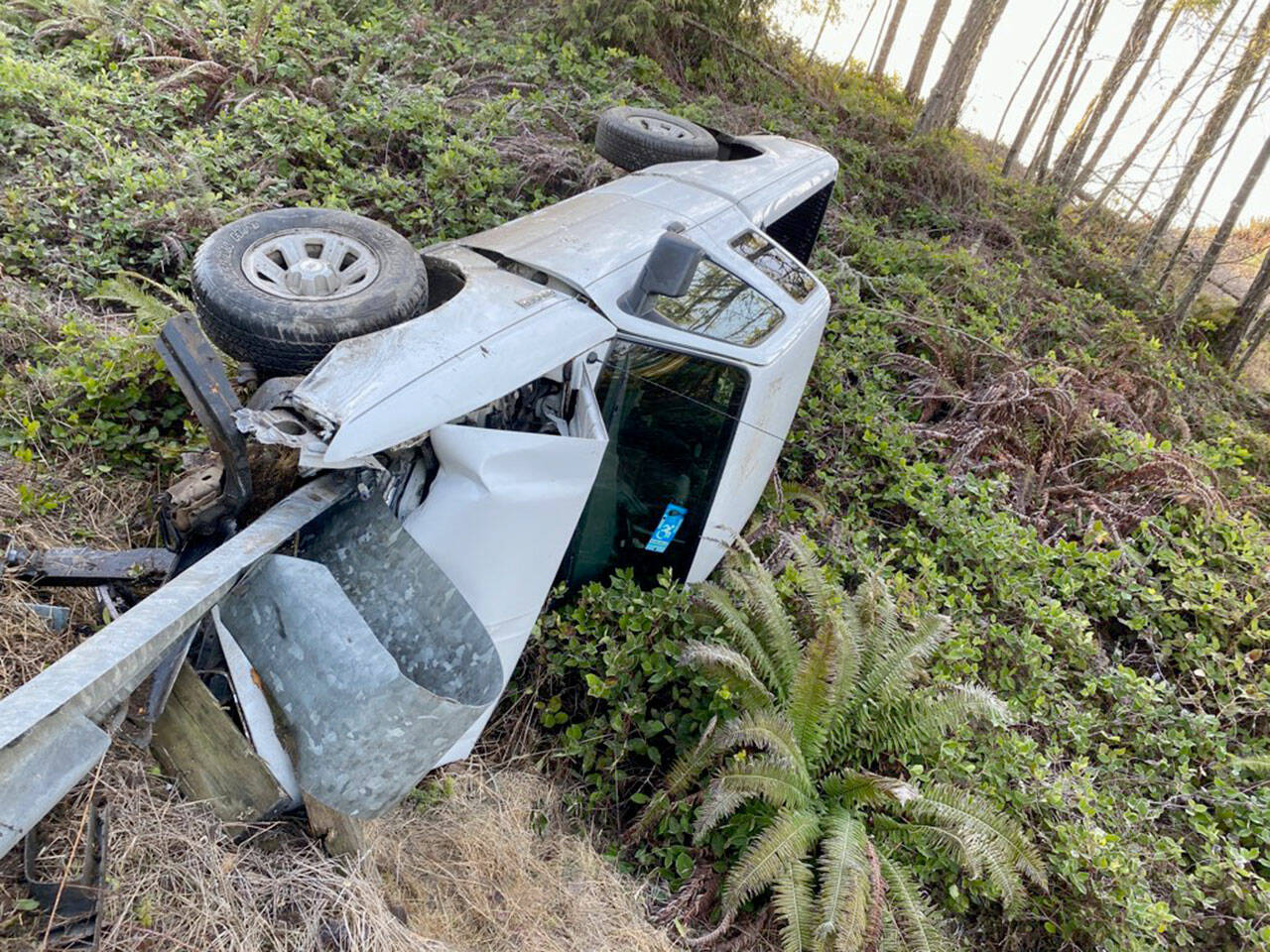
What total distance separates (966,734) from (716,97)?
23.3ft

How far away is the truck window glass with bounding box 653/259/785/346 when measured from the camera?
3227mm

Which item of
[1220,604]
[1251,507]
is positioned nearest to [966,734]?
[1220,604]

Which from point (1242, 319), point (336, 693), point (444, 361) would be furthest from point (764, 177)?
point (1242, 319)

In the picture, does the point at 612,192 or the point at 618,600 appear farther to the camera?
the point at 612,192

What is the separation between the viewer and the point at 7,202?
3904mm

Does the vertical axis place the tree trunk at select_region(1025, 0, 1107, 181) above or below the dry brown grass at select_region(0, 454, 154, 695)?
above

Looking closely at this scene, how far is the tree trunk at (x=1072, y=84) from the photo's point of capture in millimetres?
9477

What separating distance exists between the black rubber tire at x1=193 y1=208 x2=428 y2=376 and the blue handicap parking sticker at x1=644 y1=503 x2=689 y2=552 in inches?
52.8

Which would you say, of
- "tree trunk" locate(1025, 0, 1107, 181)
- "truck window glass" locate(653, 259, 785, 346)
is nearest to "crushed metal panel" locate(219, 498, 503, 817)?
"truck window glass" locate(653, 259, 785, 346)

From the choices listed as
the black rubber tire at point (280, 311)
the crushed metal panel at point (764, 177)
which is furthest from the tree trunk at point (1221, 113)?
the black rubber tire at point (280, 311)

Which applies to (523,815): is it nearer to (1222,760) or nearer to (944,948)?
(944,948)

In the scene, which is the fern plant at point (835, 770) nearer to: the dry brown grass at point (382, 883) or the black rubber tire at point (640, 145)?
the dry brown grass at point (382, 883)

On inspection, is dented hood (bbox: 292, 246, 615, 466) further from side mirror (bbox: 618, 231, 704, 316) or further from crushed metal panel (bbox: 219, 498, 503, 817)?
crushed metal panel (bbox: 219, 498, 503, 817)

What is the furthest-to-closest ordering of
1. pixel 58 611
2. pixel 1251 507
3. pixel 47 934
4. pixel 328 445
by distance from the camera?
pixel 1251 507, pixel 58 611, pixel 328 445, pixel 47 934
